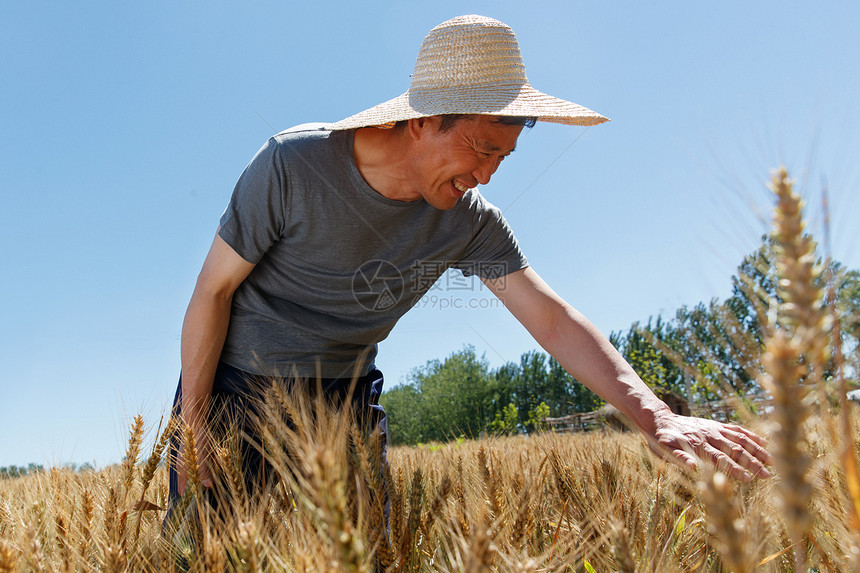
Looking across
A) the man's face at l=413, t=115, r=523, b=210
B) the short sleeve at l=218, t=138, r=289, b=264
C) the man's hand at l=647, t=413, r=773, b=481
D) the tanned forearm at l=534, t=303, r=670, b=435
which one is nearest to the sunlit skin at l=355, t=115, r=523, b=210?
the man's face at l=413, t=115, r=523, b=210

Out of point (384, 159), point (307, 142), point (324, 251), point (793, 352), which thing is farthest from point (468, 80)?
point (793, 352)

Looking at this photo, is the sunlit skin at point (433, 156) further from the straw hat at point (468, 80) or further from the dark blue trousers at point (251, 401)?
the dark blue trousers at point (251, 401)

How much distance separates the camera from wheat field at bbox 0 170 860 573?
0.53 metres

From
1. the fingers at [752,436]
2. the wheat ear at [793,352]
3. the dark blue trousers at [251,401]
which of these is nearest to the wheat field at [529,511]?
the wheat ear at [793,352]

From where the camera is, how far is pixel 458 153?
6.82 feet

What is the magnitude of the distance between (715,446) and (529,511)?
0.56 metres

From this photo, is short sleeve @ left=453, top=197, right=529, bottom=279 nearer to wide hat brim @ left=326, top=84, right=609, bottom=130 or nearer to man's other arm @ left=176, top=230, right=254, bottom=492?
wide hat brim @ left=326, top=84, right=609, bottom=130

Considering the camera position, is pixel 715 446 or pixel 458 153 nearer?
pixel 715 446

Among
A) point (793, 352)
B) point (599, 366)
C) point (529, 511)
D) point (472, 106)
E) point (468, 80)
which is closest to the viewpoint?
point (793, 352)

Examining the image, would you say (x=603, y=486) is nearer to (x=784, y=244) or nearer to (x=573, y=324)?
(x=573, y=324)

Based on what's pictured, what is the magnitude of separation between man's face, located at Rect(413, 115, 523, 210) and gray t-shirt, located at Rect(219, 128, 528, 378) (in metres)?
0.21

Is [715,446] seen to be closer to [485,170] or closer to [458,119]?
[485,170]

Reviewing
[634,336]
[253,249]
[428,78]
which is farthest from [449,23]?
[634,336]

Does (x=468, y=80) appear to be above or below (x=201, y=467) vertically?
above
